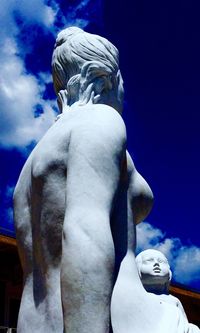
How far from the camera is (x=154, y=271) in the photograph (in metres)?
3.25

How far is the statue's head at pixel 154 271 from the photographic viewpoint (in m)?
3.25

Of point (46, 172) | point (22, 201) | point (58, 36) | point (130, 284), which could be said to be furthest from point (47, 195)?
point (58, 36)

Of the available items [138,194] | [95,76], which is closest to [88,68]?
[95,76]

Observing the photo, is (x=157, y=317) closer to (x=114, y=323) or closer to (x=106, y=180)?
(x=114, y=323)

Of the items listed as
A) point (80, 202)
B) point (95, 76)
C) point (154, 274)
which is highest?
point (95, 76)

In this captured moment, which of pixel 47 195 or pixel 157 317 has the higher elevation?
pixel 47 195

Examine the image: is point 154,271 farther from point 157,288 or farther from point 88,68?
point 88,68

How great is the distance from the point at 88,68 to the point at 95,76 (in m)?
0.04

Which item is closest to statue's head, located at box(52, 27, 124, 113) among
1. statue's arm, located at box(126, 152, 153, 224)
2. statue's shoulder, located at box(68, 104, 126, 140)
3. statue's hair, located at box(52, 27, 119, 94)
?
statue's hair, located at box(52, 27, 119, 94)

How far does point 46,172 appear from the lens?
2605mm

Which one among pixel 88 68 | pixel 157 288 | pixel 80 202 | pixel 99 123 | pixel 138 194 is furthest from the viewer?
pixel 157 288

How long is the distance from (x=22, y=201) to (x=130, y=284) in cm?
60

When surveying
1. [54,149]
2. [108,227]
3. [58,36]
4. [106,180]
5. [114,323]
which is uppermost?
[58,36]

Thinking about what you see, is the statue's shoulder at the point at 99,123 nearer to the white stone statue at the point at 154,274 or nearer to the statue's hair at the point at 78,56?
the statue's hair at the point at 78,56
